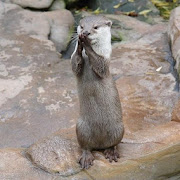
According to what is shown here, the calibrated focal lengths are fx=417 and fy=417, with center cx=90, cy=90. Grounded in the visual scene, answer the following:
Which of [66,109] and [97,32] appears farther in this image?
[66,109]

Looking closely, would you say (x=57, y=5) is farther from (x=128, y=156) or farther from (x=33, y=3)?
(x=128, y=156)

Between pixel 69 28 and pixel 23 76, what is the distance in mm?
1779

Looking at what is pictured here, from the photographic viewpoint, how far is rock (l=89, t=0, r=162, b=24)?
26.4ft

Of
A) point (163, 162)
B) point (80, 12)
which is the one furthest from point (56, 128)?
point (80, 12)

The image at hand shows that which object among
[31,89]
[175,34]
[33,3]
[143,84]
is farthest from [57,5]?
[143,84]

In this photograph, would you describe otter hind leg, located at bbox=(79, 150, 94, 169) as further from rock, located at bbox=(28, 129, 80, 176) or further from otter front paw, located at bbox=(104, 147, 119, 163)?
otter front paw, located at bbox=(104, 147, 119, 163)

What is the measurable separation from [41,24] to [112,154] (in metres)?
3.66

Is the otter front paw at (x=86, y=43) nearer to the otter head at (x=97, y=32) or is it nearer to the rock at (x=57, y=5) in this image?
the otter head at (x=97, y=32)

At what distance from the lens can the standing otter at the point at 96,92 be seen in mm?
3561

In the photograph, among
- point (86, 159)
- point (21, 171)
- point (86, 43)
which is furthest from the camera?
point (86, 159)

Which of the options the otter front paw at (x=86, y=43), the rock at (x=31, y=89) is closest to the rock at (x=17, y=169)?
the rock at (x=31, y=89)

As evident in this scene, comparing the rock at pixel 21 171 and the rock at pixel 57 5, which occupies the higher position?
the rock at pixel 21 171

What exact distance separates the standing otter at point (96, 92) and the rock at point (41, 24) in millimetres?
3098

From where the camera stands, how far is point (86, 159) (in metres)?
3.78
